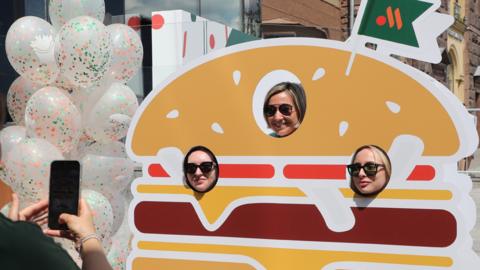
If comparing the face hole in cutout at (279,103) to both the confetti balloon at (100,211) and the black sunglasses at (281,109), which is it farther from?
the confetti balloon at (100,211)

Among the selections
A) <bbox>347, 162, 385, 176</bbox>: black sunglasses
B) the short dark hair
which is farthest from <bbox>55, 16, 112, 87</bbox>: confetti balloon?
<bbox>347, 162, 385, 176</bbox>: black sunglasses

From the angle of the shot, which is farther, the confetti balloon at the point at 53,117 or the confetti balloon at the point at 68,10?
the confetti balloon at the point at 68,10

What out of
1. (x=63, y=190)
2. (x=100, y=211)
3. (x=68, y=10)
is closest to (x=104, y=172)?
(x=100, y=211)

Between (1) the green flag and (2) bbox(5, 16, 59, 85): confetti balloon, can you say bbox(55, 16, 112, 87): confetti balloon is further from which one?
(1) the green flag

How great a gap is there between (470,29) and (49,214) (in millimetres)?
18037

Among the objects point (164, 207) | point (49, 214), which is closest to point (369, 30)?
point (164, 207)

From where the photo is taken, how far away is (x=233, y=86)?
2.66m

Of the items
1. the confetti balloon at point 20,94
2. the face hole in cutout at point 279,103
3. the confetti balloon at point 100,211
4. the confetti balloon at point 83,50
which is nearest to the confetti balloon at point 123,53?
the confetti balloon at point 83,50

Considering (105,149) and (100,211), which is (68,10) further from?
(100,211)

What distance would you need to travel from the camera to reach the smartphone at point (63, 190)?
1692 mm

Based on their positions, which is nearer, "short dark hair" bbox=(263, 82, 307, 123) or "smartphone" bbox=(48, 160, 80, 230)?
"smartphone" bbox=(48, 160, 80, 230)

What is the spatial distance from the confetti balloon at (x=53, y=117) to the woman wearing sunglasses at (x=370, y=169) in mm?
1788

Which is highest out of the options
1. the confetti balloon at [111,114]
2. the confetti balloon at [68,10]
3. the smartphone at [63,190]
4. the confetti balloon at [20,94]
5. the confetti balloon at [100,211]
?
the confetti balloon at [68,10]

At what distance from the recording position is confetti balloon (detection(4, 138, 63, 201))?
3.21 m
